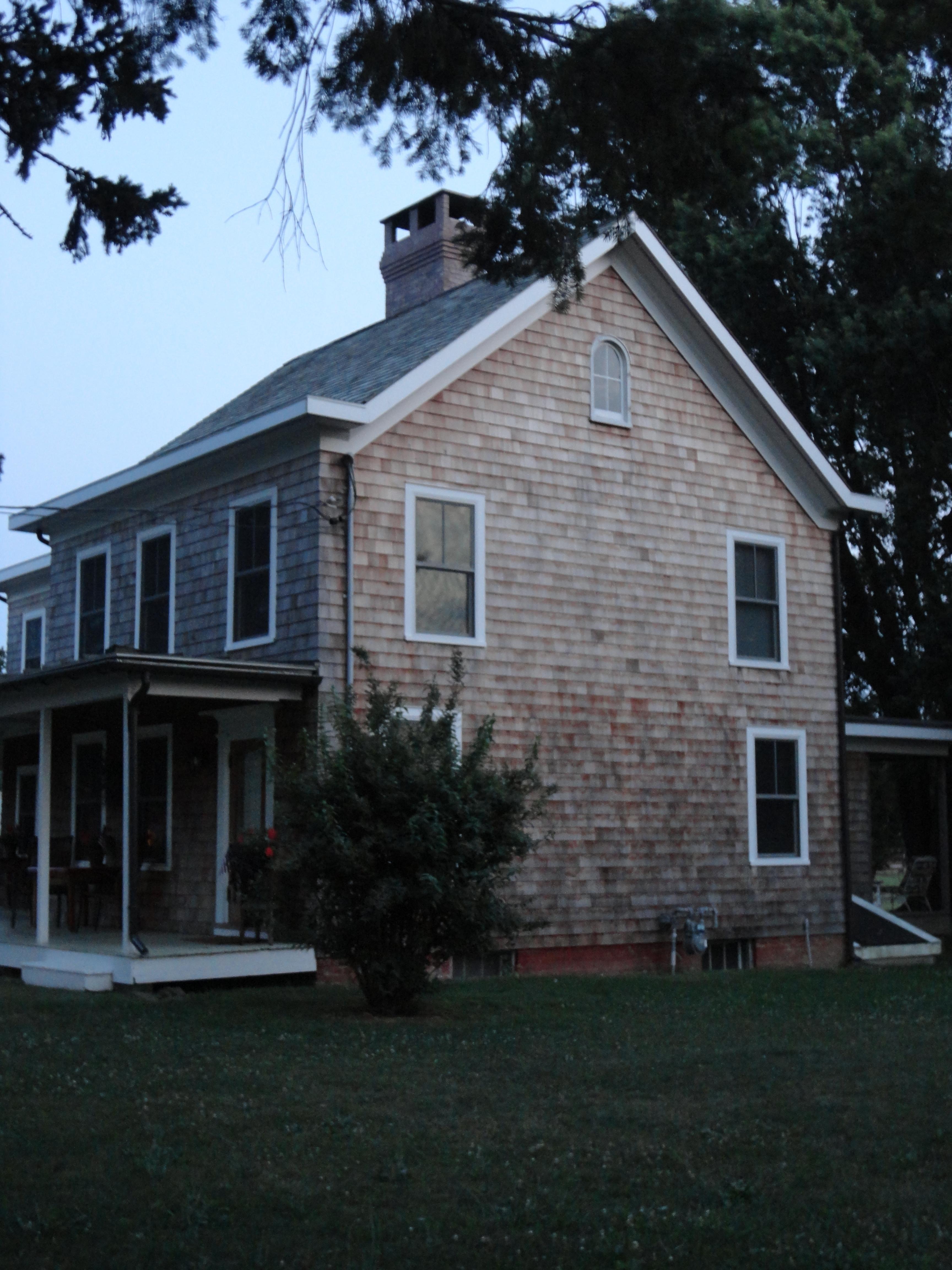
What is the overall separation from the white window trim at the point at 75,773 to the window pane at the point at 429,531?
4.85 m

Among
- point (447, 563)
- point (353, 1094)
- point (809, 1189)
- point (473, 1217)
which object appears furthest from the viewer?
point (447, 563)

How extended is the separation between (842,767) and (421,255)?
9.02m

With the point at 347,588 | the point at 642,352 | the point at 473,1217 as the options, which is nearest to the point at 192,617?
the point at 347,588

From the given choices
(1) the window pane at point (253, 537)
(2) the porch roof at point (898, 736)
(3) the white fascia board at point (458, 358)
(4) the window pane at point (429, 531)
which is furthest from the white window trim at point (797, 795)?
(1) the window pane at point (253, 537)

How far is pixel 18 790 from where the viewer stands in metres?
21.5

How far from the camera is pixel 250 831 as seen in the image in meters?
13.8

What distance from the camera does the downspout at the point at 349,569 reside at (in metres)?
15.1

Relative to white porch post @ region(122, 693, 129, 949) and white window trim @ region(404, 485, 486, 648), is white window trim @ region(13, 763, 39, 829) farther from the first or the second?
white window trim @ region(404, 485, 486, 648)

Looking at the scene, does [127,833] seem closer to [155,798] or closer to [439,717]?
[439,717]

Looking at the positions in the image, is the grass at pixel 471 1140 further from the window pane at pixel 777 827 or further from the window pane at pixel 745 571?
the window pane at pixel 745 571

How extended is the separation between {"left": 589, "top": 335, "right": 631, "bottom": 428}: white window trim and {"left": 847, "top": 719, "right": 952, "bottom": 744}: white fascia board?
5565 mm

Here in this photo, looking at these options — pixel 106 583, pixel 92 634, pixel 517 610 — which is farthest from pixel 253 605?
pixel 92 634

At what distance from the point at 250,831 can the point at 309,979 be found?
203cm

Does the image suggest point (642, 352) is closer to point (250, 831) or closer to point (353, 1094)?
point (250, 831)
